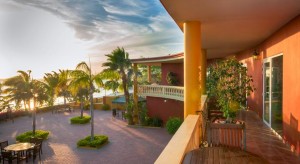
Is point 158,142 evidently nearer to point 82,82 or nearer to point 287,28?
point 82,82

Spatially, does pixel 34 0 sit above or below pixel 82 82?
above

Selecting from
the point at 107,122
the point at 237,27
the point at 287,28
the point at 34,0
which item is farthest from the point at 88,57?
the point at 34,0

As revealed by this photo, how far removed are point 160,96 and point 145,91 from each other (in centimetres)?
197

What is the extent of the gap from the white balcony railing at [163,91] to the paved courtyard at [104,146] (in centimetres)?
281

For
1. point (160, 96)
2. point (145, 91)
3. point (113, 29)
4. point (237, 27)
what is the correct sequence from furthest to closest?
point (113, 29) < point (145, 91) < point (160, 96) < point (237, 27)

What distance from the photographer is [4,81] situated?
2117cm

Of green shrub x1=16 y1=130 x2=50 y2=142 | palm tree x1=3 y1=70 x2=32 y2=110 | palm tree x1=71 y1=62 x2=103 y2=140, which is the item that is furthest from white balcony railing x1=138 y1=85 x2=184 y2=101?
palm tree x1=3 y1=70 x2=32 y2=110

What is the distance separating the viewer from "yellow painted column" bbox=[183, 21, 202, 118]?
6.10 meters

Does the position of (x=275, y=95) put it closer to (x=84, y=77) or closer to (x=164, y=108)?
(x=84, y=77)

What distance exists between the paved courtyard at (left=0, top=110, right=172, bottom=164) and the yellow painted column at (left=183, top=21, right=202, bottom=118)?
20.9 feet

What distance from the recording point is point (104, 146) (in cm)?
1441

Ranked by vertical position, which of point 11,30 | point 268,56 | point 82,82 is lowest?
point 82,82

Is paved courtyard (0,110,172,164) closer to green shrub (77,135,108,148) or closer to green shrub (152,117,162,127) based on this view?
green shrub (77,135,108,148)

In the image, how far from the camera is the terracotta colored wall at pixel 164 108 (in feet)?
61.0
